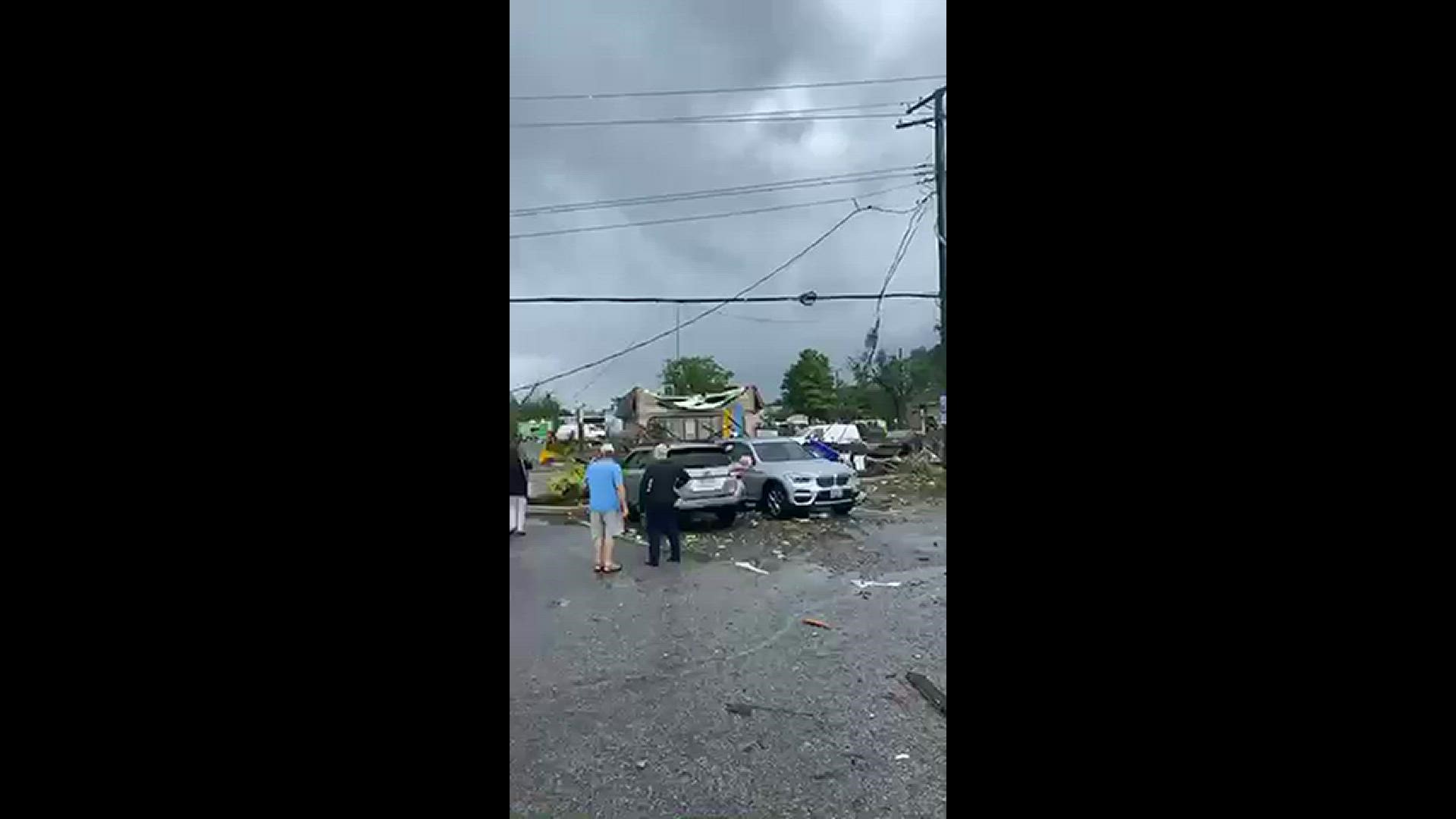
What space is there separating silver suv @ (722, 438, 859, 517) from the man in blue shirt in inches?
116

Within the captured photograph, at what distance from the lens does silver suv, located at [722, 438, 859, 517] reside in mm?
9781

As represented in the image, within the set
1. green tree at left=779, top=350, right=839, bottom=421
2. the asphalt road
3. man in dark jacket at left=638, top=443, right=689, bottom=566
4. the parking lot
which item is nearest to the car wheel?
the parking lot

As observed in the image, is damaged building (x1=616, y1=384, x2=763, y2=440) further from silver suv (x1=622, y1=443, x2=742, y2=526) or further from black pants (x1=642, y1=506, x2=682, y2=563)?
black pants (x1=642, y1=506, x2=682, y2=563)

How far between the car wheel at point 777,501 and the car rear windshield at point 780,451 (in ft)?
1.37

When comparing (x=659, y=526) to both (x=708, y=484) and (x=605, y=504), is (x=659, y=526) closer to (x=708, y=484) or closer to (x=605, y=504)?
(x=605, y=504)

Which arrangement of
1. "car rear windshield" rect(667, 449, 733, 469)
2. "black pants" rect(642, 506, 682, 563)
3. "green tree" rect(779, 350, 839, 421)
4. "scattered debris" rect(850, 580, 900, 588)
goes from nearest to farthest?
1. "scattered debris" rect(850, 580, 900, 588)
2. "black pants" rect(642, 506, 682, 563)
3. "car rear windshield" rect(667, 449, 733, 469)
4. "green tree" rect(779, 350, 839, 421)

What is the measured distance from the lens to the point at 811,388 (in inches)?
903

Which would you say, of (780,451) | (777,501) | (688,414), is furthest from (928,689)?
(688,414)

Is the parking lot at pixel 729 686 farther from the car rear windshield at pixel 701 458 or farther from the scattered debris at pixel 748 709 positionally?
the car rear windshield at pixel 701 458
